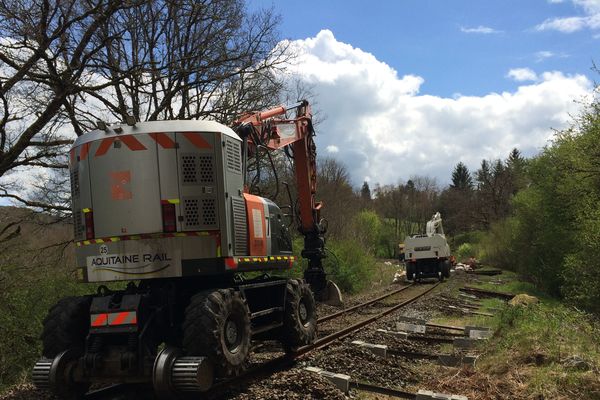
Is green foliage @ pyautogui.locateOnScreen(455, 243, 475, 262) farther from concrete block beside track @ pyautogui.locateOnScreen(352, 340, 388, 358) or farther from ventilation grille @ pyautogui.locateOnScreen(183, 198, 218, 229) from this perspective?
ventilation grille @ pyautogui.locateOnScreen(183, 198, 218, 229)

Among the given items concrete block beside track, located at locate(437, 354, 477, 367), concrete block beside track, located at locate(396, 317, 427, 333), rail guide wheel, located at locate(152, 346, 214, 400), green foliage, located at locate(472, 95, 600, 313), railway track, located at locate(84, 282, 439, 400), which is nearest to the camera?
rail guide wheel, located at locate(152, 346, 214, 400)

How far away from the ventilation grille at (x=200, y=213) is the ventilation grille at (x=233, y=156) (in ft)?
1.91

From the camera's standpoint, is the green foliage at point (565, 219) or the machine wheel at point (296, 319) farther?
the green foliage at point (565, 219)

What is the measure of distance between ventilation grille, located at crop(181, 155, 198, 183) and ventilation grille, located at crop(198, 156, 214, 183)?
60mm

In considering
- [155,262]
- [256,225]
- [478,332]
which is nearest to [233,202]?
[256,225]

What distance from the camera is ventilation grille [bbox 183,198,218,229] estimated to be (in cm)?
609

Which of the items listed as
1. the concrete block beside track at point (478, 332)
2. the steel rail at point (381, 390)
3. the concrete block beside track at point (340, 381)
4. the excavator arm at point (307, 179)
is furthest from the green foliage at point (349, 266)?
the concrete block beside track at point (340, 381)

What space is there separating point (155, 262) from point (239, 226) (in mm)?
1173

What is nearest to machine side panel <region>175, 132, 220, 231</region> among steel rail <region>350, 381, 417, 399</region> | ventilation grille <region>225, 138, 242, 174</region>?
ventilation grille <region>225, 138, 242, 174</region>

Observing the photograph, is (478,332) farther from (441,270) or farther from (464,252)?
(464,252)

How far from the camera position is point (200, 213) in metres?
6.16

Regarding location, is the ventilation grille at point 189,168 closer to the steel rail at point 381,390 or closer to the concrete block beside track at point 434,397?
the steel rail at point 381,390

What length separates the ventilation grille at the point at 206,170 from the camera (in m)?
6.23

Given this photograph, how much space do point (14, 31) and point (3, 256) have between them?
15.9 feet
